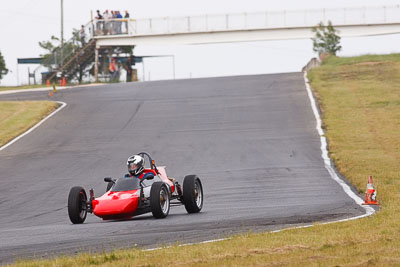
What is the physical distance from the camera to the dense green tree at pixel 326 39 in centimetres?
6297

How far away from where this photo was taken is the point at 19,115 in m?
41.2

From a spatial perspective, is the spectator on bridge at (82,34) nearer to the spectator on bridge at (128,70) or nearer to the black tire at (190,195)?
the spectator on bridge at (128,70)

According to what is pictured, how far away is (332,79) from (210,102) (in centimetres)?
1076

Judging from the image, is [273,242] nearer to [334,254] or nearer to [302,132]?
[334,254]

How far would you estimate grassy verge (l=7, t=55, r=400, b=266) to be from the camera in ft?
29.4

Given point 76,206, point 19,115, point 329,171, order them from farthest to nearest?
point 19,115 → point 329,171 → point 76,206

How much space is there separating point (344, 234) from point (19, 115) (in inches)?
1279

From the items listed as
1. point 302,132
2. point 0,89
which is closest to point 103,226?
point 302,132

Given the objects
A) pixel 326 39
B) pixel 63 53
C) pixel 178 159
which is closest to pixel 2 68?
pixel 63 53

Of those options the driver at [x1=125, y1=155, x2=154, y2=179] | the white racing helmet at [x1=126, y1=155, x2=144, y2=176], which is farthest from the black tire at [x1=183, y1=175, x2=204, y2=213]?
the white racing helmet at [x1=126, y1=155, x2=144, y2=176]

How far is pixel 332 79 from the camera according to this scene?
4916 centimetres

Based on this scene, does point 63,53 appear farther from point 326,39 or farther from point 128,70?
point 326,39

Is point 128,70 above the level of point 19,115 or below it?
above

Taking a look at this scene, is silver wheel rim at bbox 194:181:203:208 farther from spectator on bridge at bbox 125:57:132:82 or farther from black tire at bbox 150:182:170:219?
spectator on bridge at bbox 125:57:132:82
